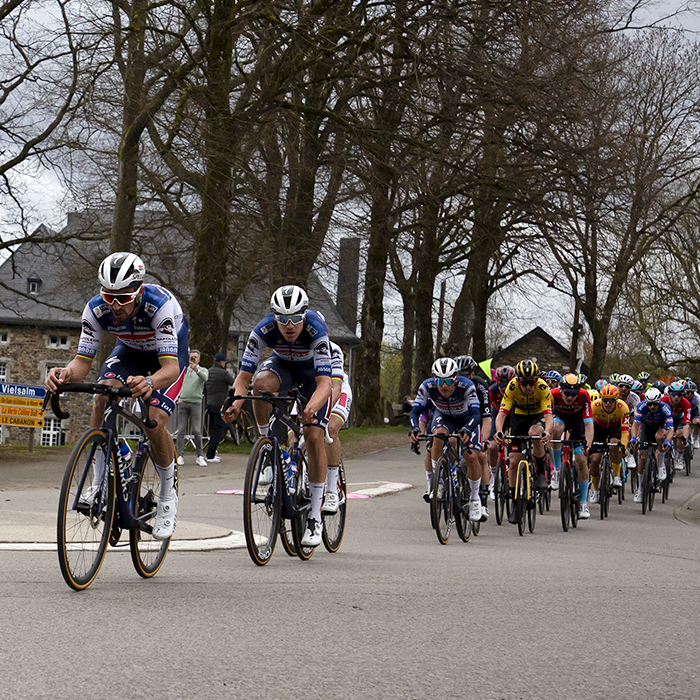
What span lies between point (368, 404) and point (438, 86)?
49.6ft

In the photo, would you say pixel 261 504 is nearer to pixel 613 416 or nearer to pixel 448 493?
pixel 448 493

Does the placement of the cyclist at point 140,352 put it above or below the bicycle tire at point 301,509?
above

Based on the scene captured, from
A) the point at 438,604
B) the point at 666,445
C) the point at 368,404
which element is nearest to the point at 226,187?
the point at 666,445

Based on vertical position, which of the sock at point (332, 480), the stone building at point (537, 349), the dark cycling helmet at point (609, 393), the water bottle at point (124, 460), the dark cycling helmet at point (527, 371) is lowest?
the sock at point (332, 480)

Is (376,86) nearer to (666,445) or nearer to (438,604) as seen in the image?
(666,445)

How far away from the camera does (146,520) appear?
6816 millimetres

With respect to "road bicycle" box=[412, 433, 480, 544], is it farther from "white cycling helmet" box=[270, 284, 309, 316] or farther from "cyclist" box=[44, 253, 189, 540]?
"cyclist" box=[44, 253, 189, 540]

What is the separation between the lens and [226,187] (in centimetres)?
2209

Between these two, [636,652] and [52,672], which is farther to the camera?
[636,652]

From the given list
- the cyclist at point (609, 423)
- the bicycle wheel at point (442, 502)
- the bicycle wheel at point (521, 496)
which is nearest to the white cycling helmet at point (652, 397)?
the cyclist at point (609, 423)

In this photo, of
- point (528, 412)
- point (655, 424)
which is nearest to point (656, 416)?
point (655, 424)

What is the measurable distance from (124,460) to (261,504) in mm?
1372

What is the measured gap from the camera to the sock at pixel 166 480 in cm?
701

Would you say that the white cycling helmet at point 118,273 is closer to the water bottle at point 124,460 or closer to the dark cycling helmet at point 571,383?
the water bottle at point 124,460
